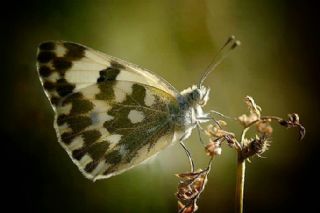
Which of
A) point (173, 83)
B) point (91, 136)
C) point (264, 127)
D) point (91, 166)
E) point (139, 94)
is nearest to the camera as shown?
point (264, 127)

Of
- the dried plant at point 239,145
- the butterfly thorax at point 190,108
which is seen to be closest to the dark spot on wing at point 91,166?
the butterfly thorax at point 190,108

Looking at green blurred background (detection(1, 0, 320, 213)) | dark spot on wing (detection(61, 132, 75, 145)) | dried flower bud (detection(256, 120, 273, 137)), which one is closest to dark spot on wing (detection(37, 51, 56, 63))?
dark spot on wing (detection(61, 132, 75, 145))

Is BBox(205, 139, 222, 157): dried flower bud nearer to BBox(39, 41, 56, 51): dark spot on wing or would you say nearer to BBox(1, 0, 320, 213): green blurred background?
BBox(39, 41, 56, 51): dark spot on wing

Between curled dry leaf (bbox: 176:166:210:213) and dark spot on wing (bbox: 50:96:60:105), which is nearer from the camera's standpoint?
curled dry leaf (bbox: 176:166:210:213)

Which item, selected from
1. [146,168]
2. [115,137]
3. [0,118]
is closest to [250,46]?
[146,168]

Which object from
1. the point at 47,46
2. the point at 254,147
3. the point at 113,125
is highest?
the point at 47,46

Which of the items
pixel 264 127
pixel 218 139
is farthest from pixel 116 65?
pixel 264 127

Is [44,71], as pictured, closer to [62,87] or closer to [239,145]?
[62,87]
